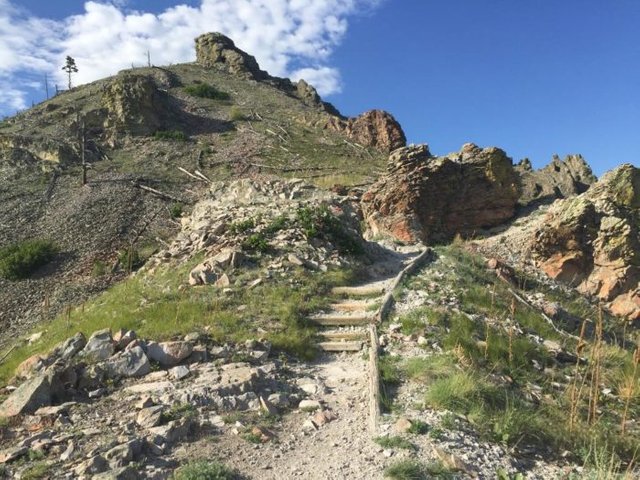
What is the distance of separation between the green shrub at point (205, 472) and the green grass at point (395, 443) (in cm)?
185

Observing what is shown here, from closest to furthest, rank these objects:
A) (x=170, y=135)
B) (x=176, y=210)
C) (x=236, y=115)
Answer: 1. (x=176, y=210)
2. (x=170, y=135)
3. (x=236, y=115)

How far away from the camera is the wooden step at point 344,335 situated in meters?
10.4

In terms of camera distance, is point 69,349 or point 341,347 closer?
point 69,349

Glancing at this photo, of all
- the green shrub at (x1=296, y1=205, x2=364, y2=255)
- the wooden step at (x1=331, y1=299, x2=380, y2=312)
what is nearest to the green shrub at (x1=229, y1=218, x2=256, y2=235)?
the green shrub at (x1=296, y1=205, x2=364, y2=255)

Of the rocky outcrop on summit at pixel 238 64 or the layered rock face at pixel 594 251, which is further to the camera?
the rocky outcrop on summit at pixel 238 64

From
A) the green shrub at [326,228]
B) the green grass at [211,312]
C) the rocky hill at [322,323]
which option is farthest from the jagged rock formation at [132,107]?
the green grass at [211,312]

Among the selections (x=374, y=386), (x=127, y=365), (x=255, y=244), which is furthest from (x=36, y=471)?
(x=255, y=244)

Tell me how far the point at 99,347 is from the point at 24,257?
48.8 ft

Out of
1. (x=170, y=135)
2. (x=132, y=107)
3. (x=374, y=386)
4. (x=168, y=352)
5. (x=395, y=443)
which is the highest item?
(x=132, y=107)

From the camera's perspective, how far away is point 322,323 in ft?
36.4

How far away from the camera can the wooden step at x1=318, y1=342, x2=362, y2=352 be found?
393 inches

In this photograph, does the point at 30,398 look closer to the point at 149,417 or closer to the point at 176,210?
the point at 149,417

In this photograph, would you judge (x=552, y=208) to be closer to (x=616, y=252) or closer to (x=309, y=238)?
(x=616, y=252)

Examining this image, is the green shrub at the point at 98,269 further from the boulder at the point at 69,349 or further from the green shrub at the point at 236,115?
the green shrub at the point at 236,115
